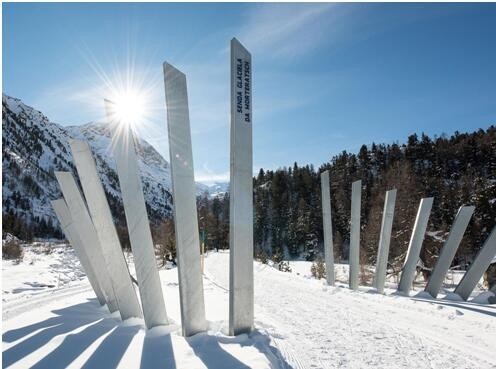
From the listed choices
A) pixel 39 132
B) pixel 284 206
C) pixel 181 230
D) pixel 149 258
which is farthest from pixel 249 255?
pixel 39 132

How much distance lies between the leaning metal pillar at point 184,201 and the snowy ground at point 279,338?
0.39m

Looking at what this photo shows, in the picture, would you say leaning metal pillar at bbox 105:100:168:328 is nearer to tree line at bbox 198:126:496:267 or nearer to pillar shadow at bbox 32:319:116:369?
pillar shadow at bbox 32:319:116:369

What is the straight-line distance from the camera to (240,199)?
18.4ft

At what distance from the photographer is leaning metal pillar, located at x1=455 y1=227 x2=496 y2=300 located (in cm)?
936

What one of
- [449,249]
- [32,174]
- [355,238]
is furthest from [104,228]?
[32,174]

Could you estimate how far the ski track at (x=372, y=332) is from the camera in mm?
4410

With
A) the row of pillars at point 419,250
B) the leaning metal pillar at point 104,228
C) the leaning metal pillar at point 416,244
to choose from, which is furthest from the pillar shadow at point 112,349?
the leaning metal pillar at point 416,244

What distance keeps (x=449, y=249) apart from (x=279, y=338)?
7.31 metres

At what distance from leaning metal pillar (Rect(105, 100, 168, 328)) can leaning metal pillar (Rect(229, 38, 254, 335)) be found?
1313 millimetres

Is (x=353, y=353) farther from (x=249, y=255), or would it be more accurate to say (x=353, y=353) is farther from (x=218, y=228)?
(x=218, y=228)

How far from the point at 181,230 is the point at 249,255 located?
1.15 m

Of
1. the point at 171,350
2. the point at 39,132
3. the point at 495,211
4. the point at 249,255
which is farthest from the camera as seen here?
the point at 39,132

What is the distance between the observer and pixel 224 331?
5.57 meters

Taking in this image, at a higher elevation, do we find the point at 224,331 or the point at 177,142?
the point at 177,142
